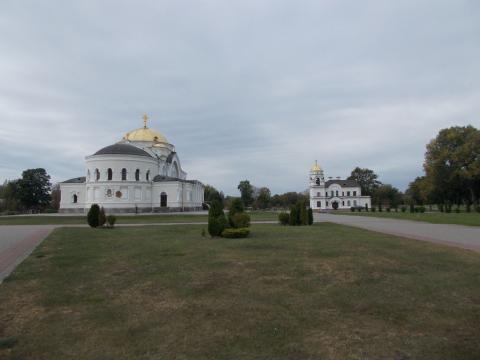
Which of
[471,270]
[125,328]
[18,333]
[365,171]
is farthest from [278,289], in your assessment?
[365,171]

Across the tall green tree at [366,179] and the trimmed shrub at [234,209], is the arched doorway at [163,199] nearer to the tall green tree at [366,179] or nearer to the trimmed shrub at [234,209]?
the trimmed shrub at [234,209]

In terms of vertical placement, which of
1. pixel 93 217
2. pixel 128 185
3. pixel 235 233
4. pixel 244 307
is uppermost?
pixel 128 185

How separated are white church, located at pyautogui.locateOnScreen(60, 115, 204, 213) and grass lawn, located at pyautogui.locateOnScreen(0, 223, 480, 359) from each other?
50353mm

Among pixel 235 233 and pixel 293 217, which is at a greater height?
pixel 293 217

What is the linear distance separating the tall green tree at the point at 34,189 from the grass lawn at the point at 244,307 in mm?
68069

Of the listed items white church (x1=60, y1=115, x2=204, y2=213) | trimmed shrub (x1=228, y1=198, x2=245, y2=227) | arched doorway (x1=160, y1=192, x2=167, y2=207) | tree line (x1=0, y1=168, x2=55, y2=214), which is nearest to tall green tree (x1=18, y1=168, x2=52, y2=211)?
Answer: tree line (x1=0, y1=168, x2=55, y2=214)

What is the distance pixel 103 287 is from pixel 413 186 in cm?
7199

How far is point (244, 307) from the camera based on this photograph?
20.3 feet

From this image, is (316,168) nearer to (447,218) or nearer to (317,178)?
(317,178)

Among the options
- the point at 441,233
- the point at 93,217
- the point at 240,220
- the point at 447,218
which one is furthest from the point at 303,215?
the point at 447,218

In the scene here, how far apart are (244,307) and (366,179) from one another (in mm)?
112083

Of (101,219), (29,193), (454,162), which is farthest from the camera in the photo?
(29,193)

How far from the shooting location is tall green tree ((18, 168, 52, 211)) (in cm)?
6850

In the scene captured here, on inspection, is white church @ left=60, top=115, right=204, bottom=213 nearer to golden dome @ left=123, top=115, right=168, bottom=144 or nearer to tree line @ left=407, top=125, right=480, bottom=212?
golden dome @ left=123, top=115, right=168, bottom=144
